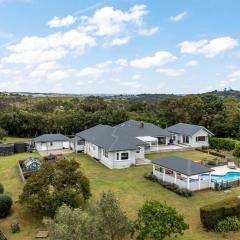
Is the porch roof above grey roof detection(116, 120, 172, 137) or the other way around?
the other way around

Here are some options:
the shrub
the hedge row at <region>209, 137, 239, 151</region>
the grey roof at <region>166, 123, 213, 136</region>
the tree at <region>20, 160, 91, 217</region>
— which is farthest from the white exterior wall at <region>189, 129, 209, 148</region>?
the shrub

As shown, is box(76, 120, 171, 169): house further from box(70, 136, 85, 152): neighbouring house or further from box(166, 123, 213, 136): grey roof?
box(166, 123, 213, 136): grey roof

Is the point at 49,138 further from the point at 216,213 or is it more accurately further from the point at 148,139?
the point at 216,213

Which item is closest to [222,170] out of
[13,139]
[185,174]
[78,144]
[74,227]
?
[185,174]

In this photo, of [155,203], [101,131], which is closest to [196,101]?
[101,131]

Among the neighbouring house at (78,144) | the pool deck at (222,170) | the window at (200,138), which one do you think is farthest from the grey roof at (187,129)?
the neighbouring house at (78,144)
